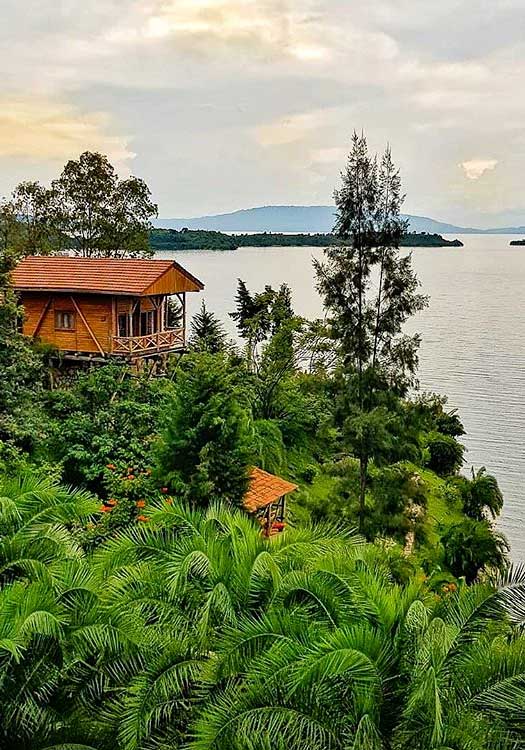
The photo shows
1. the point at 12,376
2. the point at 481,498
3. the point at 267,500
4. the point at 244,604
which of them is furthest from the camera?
the point at 481,498

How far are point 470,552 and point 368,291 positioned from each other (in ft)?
19.6

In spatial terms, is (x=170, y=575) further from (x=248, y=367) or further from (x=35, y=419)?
(x=248, y=367)

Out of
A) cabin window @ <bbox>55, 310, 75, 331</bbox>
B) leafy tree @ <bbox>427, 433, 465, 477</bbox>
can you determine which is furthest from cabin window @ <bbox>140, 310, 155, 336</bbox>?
leafy tree @ <bbox>427, 433, 465, 477</bbox>

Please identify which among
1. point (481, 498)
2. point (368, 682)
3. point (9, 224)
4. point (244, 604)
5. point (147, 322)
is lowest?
point (481, 498)

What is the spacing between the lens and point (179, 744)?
572 cm

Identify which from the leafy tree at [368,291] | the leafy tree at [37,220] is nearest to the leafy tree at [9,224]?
the leafy tree at [37,220]

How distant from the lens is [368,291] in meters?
14.5

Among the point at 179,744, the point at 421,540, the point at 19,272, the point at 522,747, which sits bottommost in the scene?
the point at 421,540

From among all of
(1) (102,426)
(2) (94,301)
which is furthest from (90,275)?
(1) (102,426)

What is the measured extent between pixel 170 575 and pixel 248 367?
55.5 ft

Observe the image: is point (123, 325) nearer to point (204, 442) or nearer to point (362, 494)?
point (204, 442)

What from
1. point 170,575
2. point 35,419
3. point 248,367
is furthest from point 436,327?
point 170,575

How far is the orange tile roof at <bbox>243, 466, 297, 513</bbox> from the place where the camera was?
540 inches

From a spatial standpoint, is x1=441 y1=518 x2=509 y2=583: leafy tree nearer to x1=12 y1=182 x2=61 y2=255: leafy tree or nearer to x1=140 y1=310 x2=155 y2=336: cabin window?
x1=140 y1=310 x2=155 y2=336: cabin window
